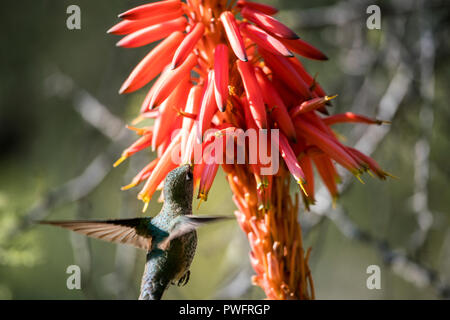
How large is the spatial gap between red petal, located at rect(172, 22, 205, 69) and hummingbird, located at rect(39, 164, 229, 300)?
0.26m

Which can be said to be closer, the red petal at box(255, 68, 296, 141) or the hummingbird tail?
the red petal at box(255, 68, 296, 141)

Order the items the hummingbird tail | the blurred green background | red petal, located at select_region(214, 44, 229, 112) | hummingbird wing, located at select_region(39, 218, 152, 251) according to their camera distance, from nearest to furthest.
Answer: red petal, located at select_region(214, 44, 229, 112) → hummingbird wing, located at select_region(39, 218, 152, 251) → the hummingbird tail → the blurred green background

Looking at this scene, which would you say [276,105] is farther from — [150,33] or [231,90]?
[150,33]

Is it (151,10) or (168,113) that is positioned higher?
(151,10)

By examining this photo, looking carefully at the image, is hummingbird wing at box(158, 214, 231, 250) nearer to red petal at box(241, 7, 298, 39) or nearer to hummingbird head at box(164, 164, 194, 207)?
hummingbird head at box(164, 164, 194, 207)

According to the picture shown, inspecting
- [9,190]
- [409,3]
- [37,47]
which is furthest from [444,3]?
[37,47]

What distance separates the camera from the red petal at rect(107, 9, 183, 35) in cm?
125

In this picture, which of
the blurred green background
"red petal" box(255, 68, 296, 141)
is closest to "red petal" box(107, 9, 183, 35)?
"red petal" box(255, 68, 296, 141)

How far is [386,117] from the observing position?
81.7 inches

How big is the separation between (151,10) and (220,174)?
176 cm

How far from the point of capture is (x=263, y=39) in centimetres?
120

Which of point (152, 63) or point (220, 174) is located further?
point (220, 174)

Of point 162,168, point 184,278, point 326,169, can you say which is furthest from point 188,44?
point 184,278

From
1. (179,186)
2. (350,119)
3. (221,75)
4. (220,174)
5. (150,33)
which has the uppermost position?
(150,33)
